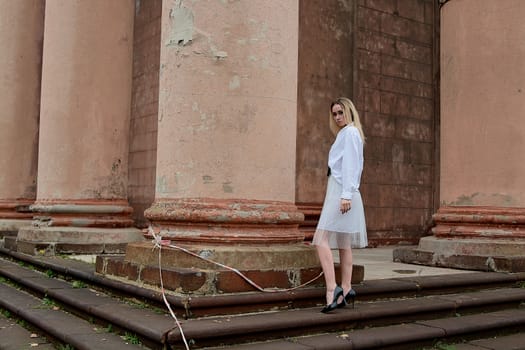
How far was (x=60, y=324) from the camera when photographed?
523cm

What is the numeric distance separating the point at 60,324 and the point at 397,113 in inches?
411

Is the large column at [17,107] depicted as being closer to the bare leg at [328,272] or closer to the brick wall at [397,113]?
the brick wall at [397,113]

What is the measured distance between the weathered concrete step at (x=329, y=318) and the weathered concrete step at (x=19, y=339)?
1461mm

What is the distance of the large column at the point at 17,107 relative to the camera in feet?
Result: 38.9

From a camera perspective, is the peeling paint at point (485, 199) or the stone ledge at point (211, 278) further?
the peeling paint at point (485, 199)

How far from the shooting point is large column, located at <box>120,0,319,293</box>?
5.40 m

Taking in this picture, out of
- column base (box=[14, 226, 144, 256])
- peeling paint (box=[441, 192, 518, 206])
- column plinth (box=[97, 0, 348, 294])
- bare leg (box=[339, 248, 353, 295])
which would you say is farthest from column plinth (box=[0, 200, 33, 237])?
bare leg (box=[339, 248, 353, 295])

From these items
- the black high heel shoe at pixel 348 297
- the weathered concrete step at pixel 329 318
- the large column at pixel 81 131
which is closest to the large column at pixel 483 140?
the weathered concrete step at pixel 329 318

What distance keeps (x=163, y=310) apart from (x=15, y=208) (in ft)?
26.5

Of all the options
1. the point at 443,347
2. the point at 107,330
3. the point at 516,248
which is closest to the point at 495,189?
the point at 516,248

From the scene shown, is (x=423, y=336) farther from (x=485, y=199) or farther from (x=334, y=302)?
(x=485, y=199)

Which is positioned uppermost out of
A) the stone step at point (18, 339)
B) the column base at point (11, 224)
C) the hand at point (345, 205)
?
the hand at point (345, 205)

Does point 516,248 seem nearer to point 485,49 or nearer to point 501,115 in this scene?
point 501,115

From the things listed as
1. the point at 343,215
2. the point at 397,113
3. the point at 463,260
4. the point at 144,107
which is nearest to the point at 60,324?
the point at 343,215
